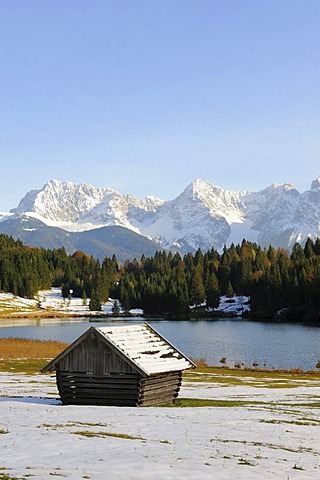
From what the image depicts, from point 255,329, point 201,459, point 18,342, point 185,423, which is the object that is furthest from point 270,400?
point 255,329

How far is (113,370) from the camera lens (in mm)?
35719

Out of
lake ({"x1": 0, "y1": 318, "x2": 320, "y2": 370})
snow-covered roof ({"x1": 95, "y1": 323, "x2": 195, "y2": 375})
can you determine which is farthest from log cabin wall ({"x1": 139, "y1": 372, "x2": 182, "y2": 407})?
lake ({"x1": 0, "y1": 318, "x2": 320, "y2": 370})

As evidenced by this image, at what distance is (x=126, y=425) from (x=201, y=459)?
7511 millimetres

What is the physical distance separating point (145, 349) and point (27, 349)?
50572 mm

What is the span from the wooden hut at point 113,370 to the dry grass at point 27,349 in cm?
3817

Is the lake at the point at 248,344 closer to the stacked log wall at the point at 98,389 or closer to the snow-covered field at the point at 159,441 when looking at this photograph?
the stacked log wall at the point at 98,389

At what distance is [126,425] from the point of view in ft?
87.7

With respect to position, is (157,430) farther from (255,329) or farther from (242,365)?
(255,329)

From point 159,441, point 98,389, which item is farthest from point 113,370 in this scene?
point 159,441

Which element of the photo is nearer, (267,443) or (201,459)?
(201,459)

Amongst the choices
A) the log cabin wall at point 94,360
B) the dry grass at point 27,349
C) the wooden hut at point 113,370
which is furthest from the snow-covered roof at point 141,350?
the dry grass at point 27,349

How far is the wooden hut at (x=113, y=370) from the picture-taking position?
117 feet

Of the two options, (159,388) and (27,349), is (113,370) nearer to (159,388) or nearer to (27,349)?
(159,388)

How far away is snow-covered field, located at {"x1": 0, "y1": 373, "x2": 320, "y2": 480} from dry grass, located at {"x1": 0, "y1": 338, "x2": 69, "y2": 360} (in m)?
39.5
